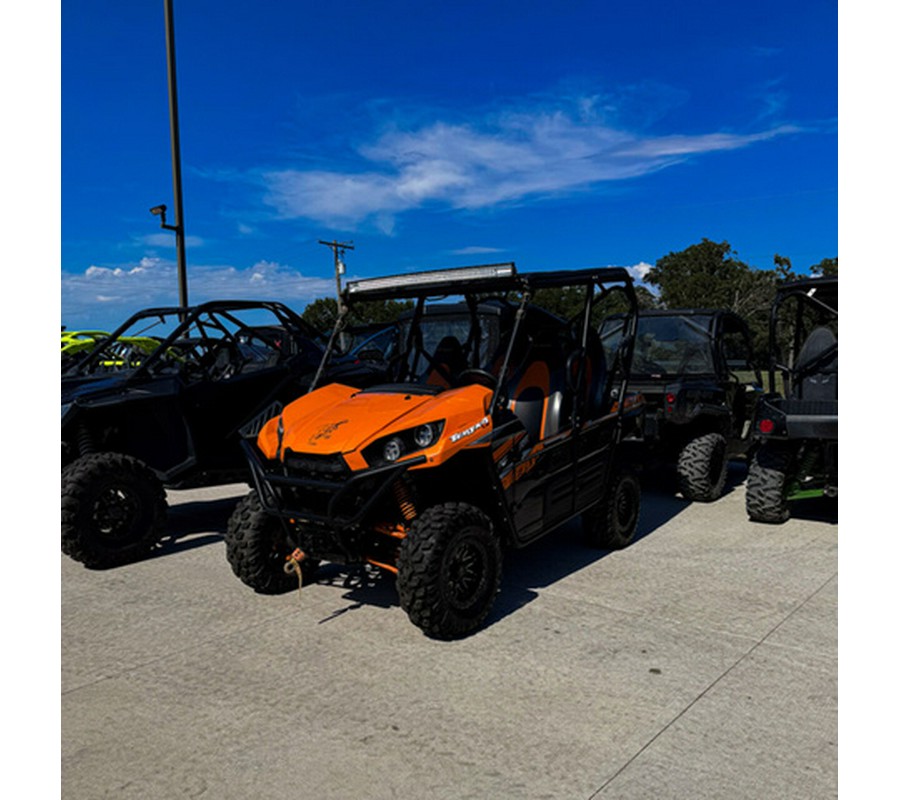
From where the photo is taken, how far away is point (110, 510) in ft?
18.8

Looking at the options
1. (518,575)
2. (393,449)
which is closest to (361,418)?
(393,449)

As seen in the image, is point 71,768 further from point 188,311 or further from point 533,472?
point 188,311

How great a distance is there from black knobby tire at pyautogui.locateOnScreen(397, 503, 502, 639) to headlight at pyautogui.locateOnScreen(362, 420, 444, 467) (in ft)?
1.11

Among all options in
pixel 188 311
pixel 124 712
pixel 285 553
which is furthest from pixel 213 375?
pixel 124 712

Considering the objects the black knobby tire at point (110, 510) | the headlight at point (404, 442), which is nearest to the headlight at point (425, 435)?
the headlight at point (404, 442)

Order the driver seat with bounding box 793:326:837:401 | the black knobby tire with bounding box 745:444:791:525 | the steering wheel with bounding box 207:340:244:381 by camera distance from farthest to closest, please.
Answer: the steering wheel with bounding box 207:340:244:381 < the driver seat with bounding box 793:326:837:401 < the black knobby tire with bounding box 745:444:791:525

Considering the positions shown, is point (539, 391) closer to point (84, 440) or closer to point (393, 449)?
point (393, 449)

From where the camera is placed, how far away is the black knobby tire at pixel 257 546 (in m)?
4.69

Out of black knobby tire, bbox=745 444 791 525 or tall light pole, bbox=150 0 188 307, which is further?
tall light pole, bbox=150 0 188 307

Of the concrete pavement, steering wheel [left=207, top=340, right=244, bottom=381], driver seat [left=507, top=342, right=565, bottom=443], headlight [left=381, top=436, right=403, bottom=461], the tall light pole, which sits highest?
the tall light pole

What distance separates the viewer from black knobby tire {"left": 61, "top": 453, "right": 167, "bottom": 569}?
5.50m

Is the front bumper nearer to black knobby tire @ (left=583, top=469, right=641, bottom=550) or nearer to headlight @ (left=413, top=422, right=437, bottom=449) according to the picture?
headlight @ (left=413, top=422, right=437, bottom=449)

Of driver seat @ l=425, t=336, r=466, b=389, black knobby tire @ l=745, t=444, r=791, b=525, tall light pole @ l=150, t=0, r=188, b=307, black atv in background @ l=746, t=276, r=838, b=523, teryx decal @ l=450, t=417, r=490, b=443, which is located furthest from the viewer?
tall light pole @ l=150, t=0, r=188, b=307

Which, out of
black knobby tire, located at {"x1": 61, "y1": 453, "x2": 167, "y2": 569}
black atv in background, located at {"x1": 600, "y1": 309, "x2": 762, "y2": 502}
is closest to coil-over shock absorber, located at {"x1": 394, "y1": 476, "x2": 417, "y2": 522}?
black knobby tire, located at {"x1": 61, "y1": 453, "x2": 167, "y2": 569}
